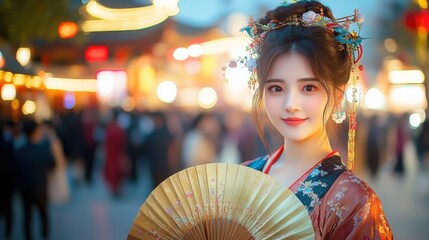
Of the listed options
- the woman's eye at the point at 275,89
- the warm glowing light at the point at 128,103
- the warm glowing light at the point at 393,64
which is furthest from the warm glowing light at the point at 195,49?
the woman's eye at the point at 275,89

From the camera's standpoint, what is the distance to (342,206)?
7.84ft

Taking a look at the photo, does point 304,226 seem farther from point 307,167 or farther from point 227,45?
point 227,45

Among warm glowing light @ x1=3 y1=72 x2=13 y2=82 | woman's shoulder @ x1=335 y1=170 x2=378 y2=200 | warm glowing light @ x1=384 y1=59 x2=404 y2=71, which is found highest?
warm glowing light @ x1=384 y1=59 x2=404 y2=71

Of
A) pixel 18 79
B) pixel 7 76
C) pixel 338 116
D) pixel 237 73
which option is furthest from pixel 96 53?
pixel 338 116

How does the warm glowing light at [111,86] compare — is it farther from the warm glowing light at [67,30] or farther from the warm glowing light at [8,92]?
the warm glowing light at [8,92]

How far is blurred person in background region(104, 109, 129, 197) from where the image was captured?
12383mm

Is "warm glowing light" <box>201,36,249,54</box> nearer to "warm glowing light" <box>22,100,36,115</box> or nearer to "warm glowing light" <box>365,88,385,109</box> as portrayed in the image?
"warm glowing light" <box>365,88,385,109</box>

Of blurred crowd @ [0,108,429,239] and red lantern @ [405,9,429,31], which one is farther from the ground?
red lantern @ [405,9,429,31]

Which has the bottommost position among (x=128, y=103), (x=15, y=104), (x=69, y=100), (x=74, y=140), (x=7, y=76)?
(x=74, y=140)

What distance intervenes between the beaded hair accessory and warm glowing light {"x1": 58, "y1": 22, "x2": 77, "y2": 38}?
9725 millimetres

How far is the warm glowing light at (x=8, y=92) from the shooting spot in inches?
477

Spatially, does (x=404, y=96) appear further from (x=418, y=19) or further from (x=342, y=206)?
(x=342, y=206)

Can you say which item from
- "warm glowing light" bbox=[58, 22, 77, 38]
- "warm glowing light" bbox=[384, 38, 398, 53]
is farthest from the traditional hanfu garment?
"warm glowing light" bbox=[384, 38, 398, 53]

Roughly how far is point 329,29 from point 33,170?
624 centimetres
